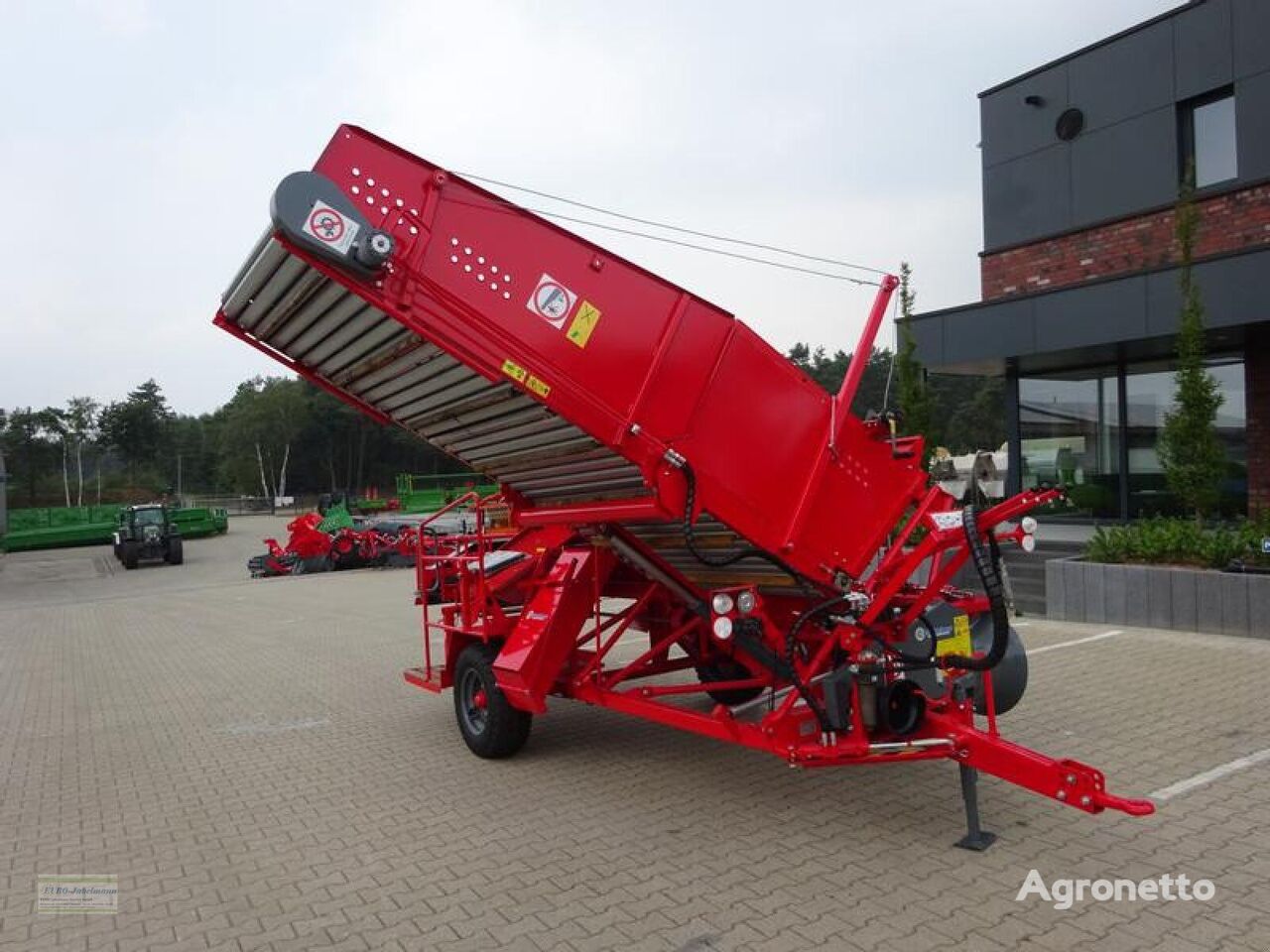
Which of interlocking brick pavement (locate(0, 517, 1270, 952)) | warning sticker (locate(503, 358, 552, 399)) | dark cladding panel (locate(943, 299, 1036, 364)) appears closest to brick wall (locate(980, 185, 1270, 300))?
dark cladding panel (locate(943, 299, 1036, 364))

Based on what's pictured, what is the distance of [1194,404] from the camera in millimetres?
9812

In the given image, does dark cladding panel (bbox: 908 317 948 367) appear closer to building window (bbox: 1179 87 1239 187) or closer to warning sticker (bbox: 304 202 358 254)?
building window (bbox: 1179 87 1239 187)

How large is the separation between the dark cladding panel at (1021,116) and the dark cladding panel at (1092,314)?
3042 millimetres

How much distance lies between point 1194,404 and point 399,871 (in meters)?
9.36

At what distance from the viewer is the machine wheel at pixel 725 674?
6241 mm

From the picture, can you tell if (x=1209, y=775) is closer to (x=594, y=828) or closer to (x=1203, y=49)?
(x=594, y=828)

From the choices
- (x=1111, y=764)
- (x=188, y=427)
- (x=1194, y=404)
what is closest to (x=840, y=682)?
(x=1111, y=764)

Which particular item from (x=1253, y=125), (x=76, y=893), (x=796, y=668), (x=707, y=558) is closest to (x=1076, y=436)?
(x=1253, y=125)

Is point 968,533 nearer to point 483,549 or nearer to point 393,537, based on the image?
point 483,549

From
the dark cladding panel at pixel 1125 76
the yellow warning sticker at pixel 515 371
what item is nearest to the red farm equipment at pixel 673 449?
the yellow warning sticker at pixel 515 371

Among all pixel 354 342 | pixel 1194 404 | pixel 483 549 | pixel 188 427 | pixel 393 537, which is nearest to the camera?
pixel 354 342

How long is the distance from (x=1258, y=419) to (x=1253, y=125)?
12.5 ft

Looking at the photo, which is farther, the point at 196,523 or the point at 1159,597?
the point at 196,523

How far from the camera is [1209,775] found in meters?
5.06
